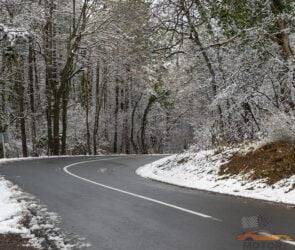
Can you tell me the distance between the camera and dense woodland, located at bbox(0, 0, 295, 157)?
17.0 meters

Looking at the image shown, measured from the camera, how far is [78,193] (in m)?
14.4

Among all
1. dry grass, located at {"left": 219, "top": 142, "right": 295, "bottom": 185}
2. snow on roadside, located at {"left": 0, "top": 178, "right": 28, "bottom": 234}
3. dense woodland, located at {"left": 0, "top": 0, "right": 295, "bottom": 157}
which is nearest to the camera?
snow on roadside, located at {"left": 0, "top": 178, "right": 28, "bottom": 234}

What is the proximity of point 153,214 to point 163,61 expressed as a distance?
1399 centimetres

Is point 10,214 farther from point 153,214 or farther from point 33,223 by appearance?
point 153,214

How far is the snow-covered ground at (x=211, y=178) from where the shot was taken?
12734 millimetres

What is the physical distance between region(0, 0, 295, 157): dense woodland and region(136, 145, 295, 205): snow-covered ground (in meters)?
1.54

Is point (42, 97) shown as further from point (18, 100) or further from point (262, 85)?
point (262, 85)

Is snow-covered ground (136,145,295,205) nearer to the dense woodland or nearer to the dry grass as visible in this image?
the dry grass

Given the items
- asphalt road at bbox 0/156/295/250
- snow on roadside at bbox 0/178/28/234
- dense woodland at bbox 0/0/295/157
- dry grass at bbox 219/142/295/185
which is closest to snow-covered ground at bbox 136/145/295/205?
dry grass at bbox 219/142/295/185

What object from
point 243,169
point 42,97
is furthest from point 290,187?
point 42,97

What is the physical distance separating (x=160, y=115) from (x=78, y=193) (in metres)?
48.3

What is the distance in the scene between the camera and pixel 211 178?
16.6 meters

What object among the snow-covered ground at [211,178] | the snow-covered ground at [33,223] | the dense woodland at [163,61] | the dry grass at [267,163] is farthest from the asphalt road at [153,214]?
the dense woodland at [163,61]

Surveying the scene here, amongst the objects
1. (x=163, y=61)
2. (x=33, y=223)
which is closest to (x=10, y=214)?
(x=33, y=223)
